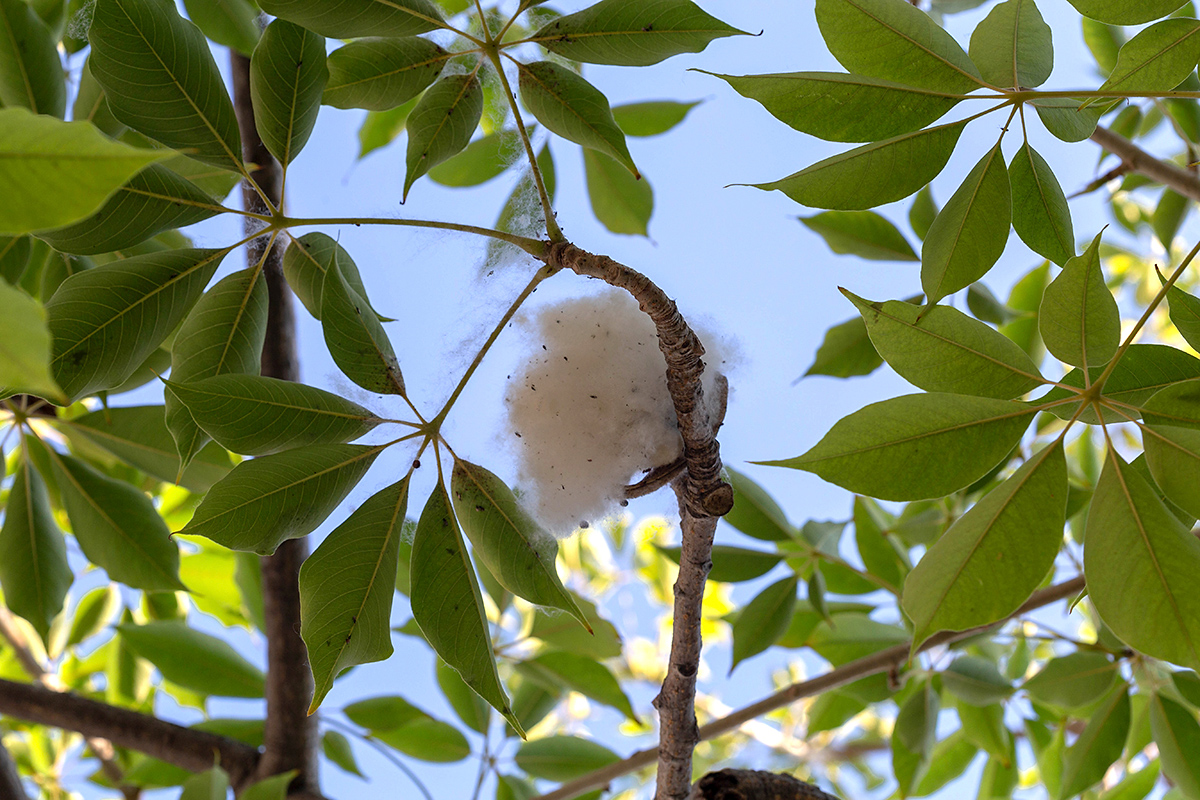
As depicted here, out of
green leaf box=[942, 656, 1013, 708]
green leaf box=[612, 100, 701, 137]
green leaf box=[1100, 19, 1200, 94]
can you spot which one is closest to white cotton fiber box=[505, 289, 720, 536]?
green leaf box=[1100, 19, 1200, 94]

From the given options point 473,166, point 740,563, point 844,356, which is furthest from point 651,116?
point 740,563

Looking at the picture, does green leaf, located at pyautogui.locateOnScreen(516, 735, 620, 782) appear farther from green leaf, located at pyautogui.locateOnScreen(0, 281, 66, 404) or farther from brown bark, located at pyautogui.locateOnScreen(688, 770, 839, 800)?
green leaf, located at pyautogui.locateOnScreen(0, 281, 66, 404)

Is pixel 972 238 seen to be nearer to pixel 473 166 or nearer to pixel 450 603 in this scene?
pixel 450 603

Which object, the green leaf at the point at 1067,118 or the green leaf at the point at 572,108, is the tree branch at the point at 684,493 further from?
the green leaf at the point at 1067,118

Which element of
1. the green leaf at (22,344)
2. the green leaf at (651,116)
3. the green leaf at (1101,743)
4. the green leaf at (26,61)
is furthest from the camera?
the green leaf at (651,116)

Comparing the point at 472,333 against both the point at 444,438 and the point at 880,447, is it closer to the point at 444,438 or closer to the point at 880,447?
the point at 444,438

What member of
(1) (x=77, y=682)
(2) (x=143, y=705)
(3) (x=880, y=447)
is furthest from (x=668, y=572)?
(3) (x=880, y=447)

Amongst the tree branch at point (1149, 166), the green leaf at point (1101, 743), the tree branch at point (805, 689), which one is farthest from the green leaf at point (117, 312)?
the green leaf at point (1101, 743)

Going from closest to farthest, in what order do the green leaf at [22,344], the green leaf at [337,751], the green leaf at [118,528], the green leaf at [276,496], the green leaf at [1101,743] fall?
the green leaf at [22,344] < the green leaf at [276,496] < the green leaf at [118,528] < the green leaf at [1101,743] < the green leaf at [337,751]
